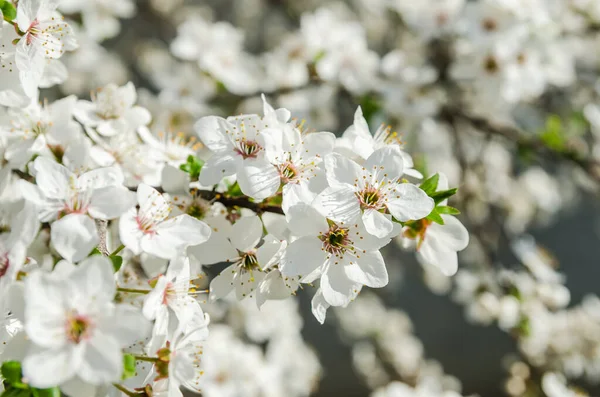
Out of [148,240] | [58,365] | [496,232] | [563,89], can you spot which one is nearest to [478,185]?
[496,232]

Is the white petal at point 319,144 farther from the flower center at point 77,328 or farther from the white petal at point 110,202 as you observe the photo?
the flower center at point 77,328

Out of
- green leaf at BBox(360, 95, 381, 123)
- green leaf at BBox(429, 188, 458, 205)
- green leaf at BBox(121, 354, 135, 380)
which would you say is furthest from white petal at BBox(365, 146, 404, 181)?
green leaf at BBox(360, 95, 381, 123)

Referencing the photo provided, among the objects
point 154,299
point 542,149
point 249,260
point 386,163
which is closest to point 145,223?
point 154,299

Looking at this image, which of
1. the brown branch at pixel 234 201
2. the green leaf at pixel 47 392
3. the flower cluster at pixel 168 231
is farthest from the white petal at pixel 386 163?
the green leaf at pixel 47 392

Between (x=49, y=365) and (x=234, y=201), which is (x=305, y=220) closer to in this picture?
(x=234, y=201)

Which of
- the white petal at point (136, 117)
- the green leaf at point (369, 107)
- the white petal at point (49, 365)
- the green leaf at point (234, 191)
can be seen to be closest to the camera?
the white petal at point (49, 365)

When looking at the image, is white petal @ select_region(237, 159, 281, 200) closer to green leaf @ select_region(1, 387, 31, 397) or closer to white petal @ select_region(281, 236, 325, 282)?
white petal @ select_region(281, 236, 325, 282)
